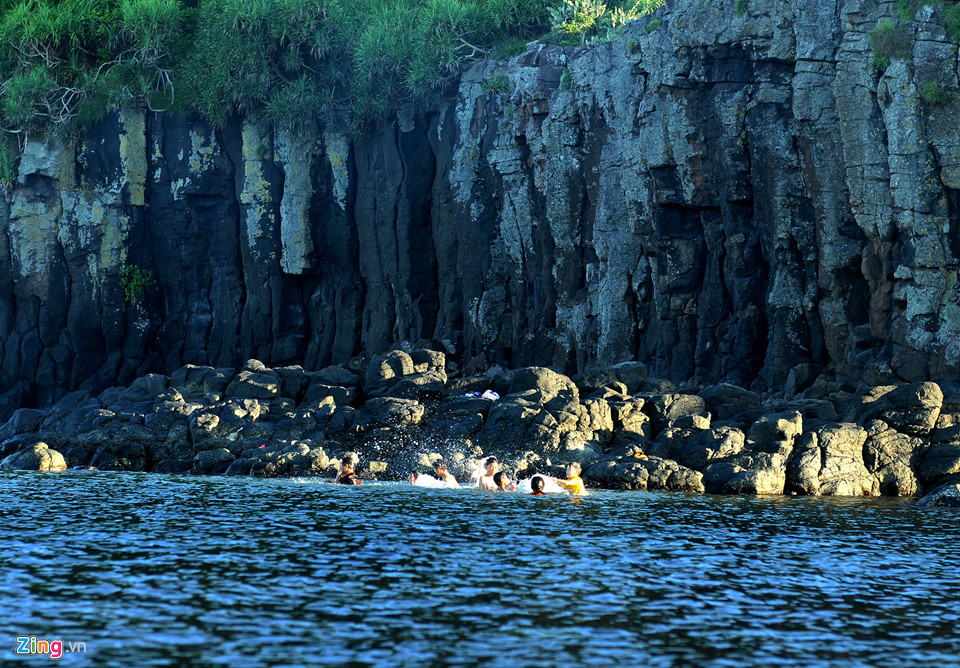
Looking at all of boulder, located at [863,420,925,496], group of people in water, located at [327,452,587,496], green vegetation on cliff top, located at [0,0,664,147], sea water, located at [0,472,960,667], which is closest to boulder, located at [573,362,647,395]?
group of people in water, located at [327,452,587,496]

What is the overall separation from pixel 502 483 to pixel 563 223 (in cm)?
2079

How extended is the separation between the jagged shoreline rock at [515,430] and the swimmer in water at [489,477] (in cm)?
124

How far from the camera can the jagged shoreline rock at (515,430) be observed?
106 ft

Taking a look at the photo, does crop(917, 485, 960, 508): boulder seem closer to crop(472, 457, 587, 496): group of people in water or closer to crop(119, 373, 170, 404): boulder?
crop(472, 457, 587, 496): group of people in water

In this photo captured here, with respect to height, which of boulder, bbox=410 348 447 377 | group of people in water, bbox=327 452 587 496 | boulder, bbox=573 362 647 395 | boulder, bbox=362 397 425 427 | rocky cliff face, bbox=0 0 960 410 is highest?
rocky cliff face, bbox=0 0 960 410

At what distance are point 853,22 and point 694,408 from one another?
46.7 feet

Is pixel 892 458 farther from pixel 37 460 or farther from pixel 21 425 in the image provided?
pixel 21 425

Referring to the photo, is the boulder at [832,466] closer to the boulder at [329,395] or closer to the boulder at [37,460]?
the boulder at [329,395]

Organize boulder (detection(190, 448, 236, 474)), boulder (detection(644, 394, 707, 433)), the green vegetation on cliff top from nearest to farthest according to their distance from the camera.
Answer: boulder (detection(644, 394, 707, 433)) → boulder (detection(190, 448, 236, 474)) → the green vegetation on cliff top

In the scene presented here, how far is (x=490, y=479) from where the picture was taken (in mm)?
32719

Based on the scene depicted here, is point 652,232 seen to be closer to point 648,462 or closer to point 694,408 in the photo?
point 694,408

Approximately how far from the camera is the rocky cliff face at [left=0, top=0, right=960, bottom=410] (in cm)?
3906

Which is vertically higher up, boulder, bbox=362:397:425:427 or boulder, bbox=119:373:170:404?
boulder, bbox=119:373:170:404

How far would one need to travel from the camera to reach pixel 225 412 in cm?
4056
